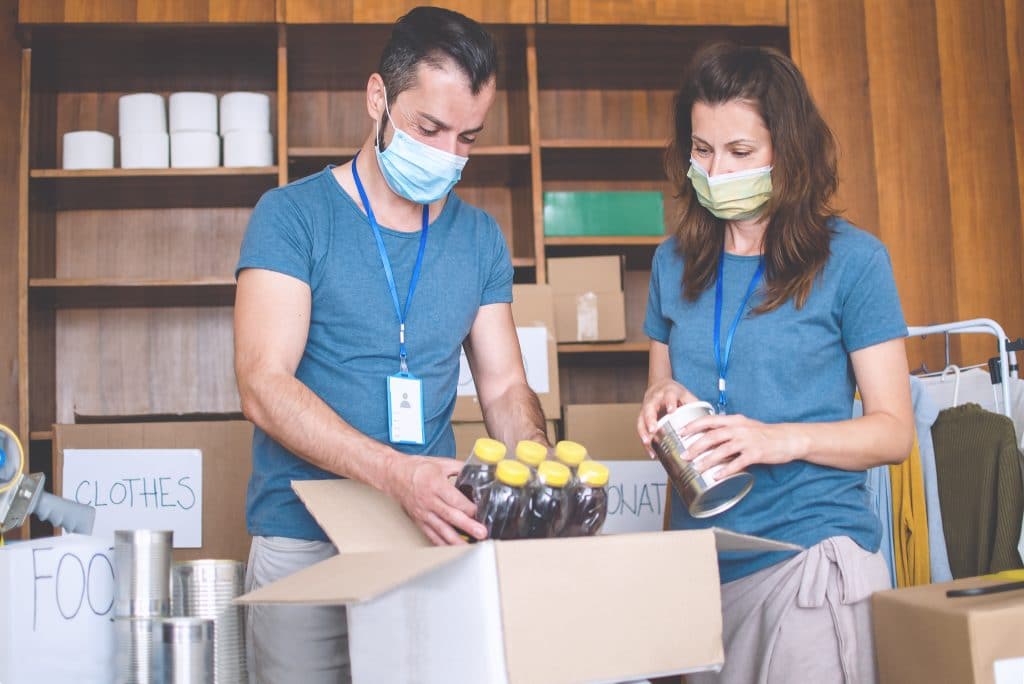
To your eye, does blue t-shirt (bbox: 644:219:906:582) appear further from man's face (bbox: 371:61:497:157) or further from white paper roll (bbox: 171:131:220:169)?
white paper roll (bbox: 171:131:220:169)

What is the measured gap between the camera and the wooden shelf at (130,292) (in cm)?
314

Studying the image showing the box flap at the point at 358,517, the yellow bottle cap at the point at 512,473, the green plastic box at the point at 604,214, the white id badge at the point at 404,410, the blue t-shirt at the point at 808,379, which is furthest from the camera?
the green plastic box at the point at 604,214

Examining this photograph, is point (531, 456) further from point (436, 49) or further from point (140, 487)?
point (140, 487)

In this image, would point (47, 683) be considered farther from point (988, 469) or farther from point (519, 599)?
point (988, 469)

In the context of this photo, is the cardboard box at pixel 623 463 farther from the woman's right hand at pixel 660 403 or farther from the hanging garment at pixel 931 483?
the woman's right hand at pixel 660 403

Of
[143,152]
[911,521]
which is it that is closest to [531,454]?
[911,521]

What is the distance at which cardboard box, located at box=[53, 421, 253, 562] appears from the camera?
259 cm

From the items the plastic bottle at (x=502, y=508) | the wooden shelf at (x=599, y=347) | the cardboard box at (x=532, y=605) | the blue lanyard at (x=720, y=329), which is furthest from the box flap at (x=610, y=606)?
the wooden shelf at (x=599, y=347)

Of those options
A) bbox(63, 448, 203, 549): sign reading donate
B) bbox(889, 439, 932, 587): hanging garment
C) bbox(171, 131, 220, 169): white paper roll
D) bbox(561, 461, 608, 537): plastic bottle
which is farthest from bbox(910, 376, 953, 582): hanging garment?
bbox(171, 131, 220, 169): white paper roll

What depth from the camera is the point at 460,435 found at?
2.50 meters

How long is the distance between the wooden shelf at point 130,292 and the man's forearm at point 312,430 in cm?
191

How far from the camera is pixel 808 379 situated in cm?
134

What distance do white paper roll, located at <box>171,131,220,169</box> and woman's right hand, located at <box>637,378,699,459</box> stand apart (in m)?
2.21

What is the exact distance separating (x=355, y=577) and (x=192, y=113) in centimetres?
257
